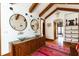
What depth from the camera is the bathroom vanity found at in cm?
125

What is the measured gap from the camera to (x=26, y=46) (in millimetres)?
1304

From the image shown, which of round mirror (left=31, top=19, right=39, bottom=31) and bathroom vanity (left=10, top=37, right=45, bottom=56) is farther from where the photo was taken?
round mirror (left=31, top=19, right=39, bottom=31)

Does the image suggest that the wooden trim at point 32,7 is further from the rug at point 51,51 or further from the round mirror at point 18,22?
the rug at point 51,51

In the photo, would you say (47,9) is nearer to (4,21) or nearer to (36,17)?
(36,17)

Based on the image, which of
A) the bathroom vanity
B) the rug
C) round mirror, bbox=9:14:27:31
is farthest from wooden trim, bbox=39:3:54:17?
the rug

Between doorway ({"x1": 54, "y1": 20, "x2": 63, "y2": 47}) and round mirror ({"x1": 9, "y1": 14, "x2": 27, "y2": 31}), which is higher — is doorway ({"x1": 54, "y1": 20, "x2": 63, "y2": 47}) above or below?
below

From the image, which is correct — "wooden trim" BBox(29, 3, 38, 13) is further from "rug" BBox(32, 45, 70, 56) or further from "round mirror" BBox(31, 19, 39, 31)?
"rug" BBox(32, 45, 70, 56)

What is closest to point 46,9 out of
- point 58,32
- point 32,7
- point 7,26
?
point 32,7

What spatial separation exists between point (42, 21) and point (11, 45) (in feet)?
1.86

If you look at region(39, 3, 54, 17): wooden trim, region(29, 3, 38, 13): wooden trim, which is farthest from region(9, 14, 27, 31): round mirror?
region(39, 3, 54, 17): wooden trim

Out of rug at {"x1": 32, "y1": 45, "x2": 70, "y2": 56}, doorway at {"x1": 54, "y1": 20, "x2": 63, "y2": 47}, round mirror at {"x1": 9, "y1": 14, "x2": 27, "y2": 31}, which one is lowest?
rug at {"x1": 32, "y1": 45, "x2": 70, "y2": 56}

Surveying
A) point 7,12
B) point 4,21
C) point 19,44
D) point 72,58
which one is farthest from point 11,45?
point 72,58

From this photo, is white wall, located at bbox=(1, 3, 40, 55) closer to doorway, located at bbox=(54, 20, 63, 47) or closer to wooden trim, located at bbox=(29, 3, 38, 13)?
wooden trim, located at bbox=(29, 3, 38, 13)

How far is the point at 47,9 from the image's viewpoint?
1347mm
